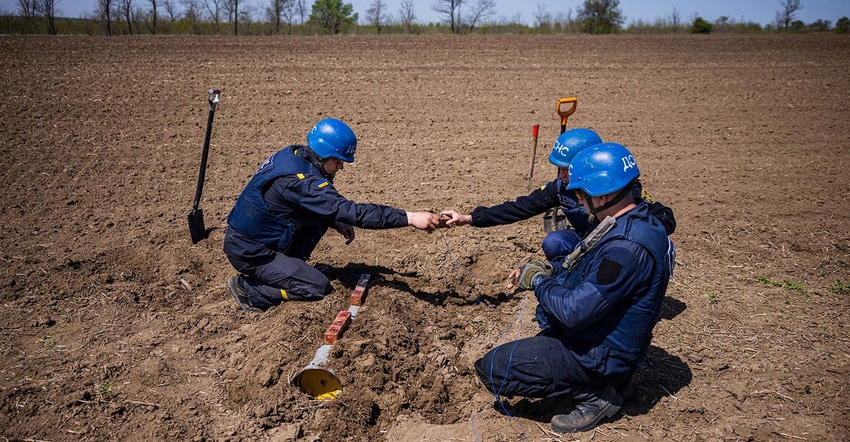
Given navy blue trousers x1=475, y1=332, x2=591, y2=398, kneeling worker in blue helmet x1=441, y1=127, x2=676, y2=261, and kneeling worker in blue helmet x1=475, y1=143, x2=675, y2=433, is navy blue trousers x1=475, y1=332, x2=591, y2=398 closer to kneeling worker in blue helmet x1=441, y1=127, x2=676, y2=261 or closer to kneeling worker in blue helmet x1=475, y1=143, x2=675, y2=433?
kneeling worker in blue helmet x1=475, y1=143, x2=675, y2=433

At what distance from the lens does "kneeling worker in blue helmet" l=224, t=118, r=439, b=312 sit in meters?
5.16

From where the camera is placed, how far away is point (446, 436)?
4.06m

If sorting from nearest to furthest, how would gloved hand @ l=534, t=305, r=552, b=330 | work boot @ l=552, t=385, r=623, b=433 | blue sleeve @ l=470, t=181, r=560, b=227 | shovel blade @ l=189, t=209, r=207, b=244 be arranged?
1. work boot @ l=552, t=385, r=623, b=433
2. gloved hand @ l=534, t=305, r=552, b=330
3. blue sleeve @ l=470, t=181, r=560, b=227
4. shovel blade @ l=189, t=209, r=207, b=244

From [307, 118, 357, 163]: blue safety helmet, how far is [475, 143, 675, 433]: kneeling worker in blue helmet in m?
2.21

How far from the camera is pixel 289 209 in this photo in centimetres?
538

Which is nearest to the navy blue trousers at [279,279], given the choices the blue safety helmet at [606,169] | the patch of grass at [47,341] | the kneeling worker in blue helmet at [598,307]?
the patch of grass at [47,341]

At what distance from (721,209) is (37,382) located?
7.91 meters

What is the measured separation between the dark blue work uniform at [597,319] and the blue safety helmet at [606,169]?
8.3 inches

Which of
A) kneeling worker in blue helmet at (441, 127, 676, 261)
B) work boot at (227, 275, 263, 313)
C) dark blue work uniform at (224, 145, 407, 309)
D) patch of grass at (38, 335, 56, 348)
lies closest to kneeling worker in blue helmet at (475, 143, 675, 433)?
kneeling worker in blue helmet at (441, 127, 676, 261)

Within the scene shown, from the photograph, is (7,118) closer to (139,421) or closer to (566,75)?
(139,421)

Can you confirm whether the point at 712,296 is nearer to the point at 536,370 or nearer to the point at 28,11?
the point at 536,370

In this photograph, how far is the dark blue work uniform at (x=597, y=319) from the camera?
354 cm

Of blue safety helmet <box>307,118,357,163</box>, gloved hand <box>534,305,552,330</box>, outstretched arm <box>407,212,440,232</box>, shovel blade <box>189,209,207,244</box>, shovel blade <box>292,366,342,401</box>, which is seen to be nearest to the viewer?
gloved hand <box>534,305,552,330</box>

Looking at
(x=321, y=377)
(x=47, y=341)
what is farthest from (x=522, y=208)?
(x=47, y=341)
